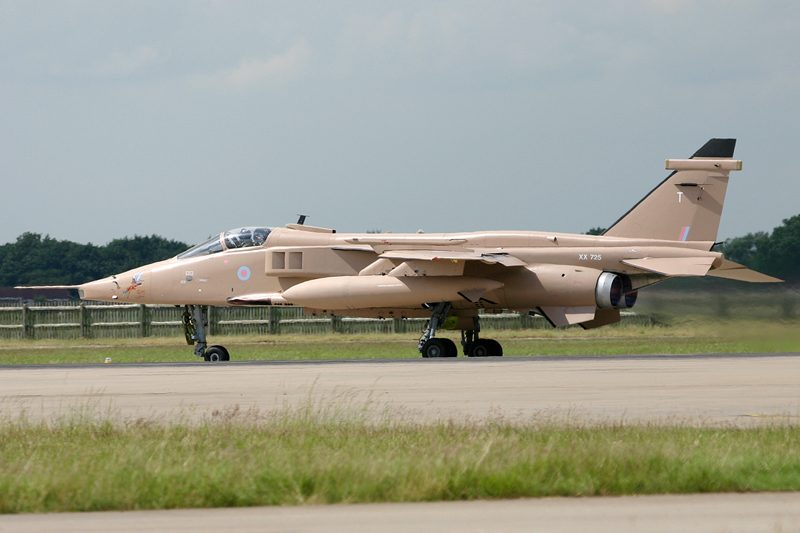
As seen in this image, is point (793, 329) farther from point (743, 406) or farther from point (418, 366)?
point (743, 406)

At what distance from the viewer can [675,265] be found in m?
23.0

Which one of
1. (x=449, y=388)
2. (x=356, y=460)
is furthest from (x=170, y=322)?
(x=356, y=460)

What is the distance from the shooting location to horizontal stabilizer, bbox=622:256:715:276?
74.2 feet

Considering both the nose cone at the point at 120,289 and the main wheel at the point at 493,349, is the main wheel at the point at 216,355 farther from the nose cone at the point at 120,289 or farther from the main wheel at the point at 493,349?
the main wheel at the point at 493,349

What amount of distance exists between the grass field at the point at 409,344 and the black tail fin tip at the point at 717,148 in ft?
14.8

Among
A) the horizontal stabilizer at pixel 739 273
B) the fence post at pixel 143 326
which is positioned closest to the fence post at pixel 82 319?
the fence post at pixel 143 326

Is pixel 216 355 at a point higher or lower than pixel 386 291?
lower

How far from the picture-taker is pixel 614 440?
8.86 m

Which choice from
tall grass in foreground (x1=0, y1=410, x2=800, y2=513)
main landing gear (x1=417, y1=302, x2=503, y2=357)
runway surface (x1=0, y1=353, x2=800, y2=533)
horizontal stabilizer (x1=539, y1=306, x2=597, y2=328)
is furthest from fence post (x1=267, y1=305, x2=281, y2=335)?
tall grass in foreground (x1=0, y1=410, x2=800, y2=513)

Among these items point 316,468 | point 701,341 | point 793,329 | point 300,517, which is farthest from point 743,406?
point 701,341

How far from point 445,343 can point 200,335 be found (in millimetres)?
6732

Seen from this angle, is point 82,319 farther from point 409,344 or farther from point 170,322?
point 409,344

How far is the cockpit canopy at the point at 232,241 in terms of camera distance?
26.3 metres

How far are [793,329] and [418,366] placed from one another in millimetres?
A: 9045
